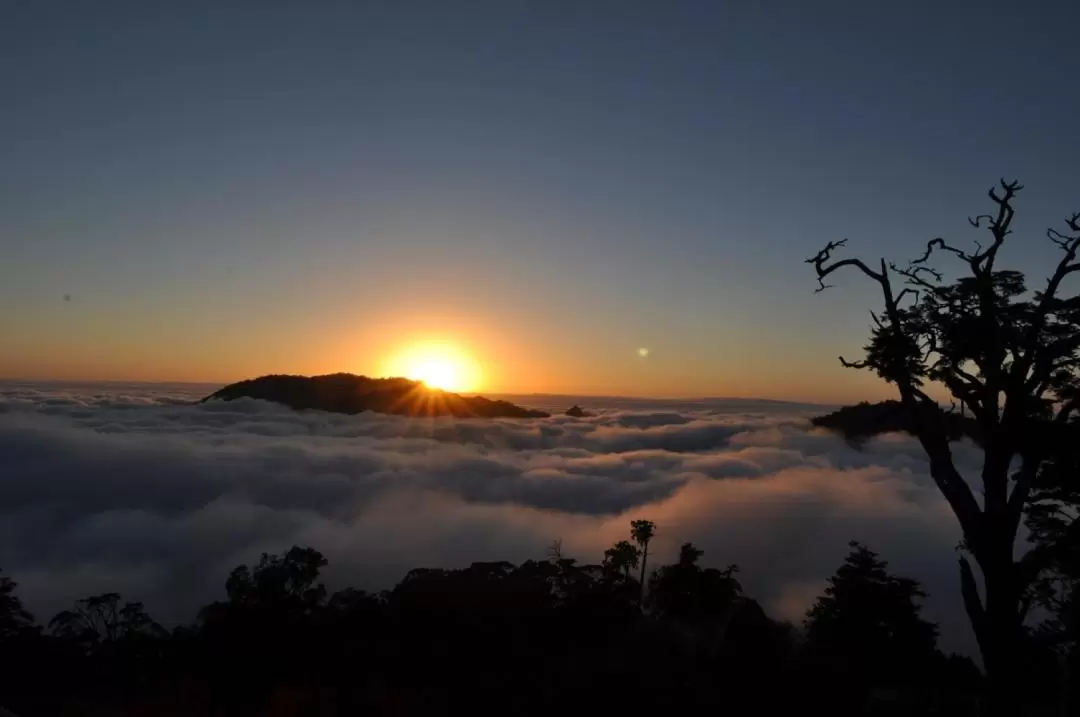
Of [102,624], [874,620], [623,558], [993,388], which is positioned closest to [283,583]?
[102,624]

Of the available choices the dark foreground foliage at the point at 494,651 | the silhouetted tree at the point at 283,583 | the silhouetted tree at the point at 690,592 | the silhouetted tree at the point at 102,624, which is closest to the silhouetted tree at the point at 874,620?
the dark foreground foliage at the point at 494,651

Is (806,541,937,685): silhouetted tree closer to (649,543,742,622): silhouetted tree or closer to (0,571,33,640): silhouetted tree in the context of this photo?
(649,543,742,622): silhouetted tree

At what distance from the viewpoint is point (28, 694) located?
1362 inches

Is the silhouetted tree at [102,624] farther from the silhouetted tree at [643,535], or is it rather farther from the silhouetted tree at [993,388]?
the silhouetted tree at [993,388]

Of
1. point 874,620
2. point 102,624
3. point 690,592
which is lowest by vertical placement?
point 102,624

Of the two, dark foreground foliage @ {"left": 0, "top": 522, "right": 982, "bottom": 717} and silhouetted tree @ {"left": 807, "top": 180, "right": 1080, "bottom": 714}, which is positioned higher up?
silhouetted tree @ {"left": 807, "top": 180, "right": 1080, "bottom": 714}

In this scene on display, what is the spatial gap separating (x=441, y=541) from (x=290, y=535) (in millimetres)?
24638

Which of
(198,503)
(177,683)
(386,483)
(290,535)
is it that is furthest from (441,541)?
(177,683)

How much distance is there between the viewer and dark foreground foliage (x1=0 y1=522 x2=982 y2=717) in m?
15.9

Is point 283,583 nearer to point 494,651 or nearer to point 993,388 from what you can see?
point 494,651

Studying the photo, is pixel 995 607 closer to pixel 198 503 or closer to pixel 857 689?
pixel 857 689

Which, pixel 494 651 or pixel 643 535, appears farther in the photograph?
pixel 643 535

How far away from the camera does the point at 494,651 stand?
29.9 metres

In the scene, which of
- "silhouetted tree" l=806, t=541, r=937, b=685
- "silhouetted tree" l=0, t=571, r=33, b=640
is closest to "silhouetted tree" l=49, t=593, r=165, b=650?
"silhouetted tree" l=0, t=571, r=33, b=640
